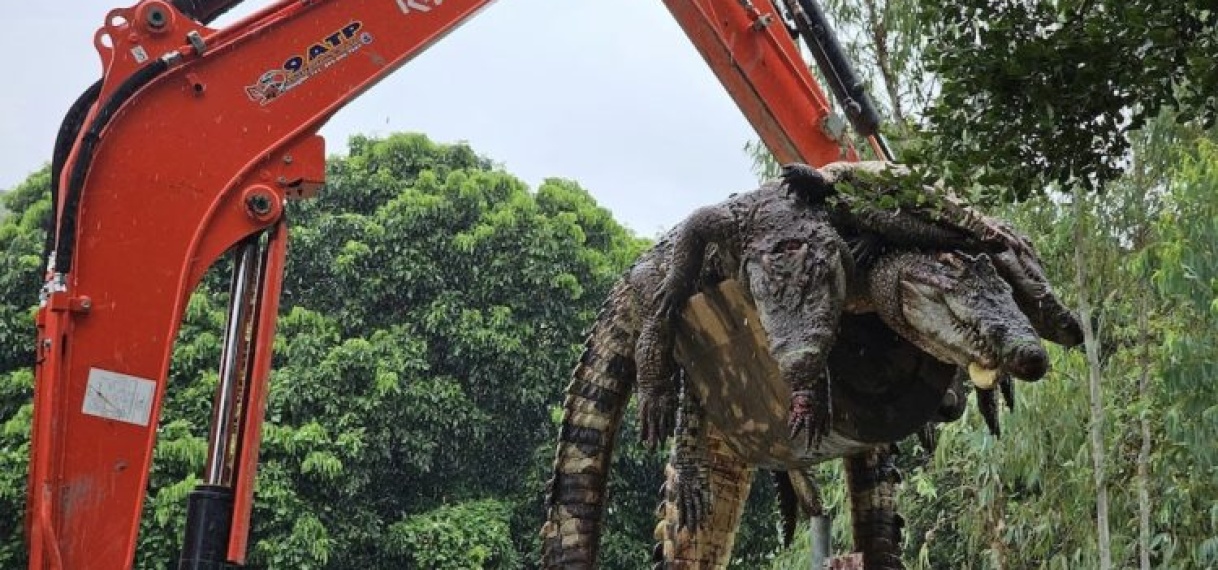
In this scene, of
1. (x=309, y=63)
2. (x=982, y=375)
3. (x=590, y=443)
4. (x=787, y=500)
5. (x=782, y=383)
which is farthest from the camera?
(x=309, y=63)

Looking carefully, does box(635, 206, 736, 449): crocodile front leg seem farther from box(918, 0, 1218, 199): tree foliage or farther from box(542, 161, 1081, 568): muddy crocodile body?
box(918, 0, 1218, 199): tree foliage

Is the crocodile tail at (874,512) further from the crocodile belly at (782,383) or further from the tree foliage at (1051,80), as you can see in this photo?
the tree foliage at (1051,80)

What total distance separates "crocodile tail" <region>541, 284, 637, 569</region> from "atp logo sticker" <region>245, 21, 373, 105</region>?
137 centimetres

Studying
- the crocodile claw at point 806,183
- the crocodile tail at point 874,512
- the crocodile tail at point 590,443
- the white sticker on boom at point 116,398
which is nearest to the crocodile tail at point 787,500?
the crocodile tail at point 874,512

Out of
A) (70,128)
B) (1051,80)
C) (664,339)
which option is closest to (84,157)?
(70,128)

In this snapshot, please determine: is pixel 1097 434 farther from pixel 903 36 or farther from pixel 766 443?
pixel 766 443

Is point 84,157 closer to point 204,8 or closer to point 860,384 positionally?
point 204,8

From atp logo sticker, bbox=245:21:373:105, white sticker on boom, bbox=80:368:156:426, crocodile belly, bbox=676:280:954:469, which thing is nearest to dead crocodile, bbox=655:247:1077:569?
crocodile belly, bbox=676:280:954:469

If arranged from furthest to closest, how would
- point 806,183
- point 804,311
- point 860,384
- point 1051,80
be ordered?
point 860,384 → point 806,183 → point 804,311 → point 1051,80

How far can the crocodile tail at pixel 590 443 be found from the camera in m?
4.91

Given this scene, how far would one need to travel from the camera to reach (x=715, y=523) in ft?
15.4

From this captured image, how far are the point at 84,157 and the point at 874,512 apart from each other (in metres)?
2.81

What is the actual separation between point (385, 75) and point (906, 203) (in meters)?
2.43

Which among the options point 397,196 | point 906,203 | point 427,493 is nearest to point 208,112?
point 906,203
